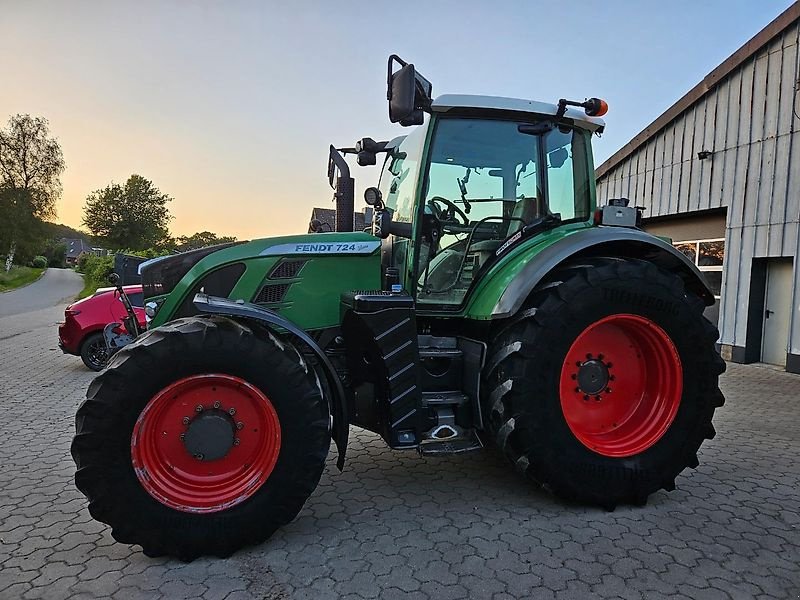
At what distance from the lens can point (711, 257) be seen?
10555mm

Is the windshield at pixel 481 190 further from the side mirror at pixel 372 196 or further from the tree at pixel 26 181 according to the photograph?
the tree at pixel 26 181

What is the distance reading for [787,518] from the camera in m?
3.37

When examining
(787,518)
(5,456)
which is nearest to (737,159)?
(787,518)

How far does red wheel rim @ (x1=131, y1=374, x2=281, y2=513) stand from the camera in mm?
2801

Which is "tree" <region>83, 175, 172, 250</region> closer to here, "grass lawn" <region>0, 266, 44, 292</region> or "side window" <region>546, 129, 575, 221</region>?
"grass lawn" <region>0, 266, 44, 292</region>

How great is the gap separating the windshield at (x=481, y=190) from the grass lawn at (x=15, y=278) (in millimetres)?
34260

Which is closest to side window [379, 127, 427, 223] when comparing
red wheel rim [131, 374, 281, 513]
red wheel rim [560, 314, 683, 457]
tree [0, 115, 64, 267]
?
red wheel rim [560, 314, 683, 457]

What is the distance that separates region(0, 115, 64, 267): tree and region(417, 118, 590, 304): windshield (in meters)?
44.0

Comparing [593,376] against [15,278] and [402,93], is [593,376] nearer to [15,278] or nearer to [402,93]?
[402,93]

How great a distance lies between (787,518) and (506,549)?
6.09ft

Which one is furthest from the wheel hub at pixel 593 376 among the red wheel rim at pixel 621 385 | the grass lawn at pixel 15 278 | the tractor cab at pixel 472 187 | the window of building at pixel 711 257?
the grass lawn at pixel 15 278

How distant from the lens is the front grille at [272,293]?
3.51 m

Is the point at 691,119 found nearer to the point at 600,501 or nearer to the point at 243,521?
the point at 600,501

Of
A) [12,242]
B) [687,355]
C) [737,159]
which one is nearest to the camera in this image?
[687,355]
